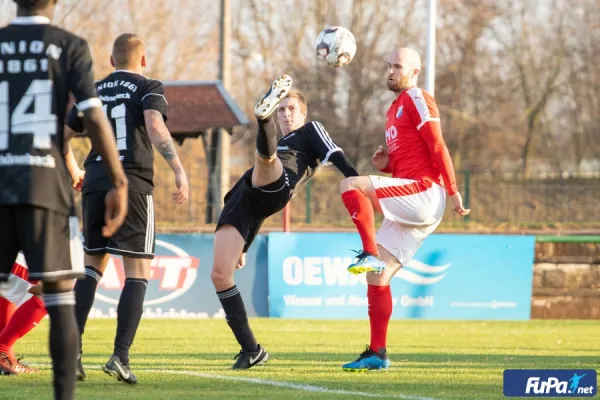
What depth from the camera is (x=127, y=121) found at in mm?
6750

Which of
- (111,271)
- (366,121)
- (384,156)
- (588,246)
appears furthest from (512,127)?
(384,156)

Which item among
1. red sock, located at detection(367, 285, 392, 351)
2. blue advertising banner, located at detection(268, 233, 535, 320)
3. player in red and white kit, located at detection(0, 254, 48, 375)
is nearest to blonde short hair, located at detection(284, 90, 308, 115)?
red sock, located at detection(367, 285, 392, 351)

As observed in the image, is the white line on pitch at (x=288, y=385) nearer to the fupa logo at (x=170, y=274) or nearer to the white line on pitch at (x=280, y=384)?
the white line on pitch at (x=280, y=384)

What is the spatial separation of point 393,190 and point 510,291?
8052 millimetres

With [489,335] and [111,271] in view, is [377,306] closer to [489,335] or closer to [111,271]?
[489,335]

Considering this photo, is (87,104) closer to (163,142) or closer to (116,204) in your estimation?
(116,204)

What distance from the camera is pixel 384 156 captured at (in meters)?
8.12

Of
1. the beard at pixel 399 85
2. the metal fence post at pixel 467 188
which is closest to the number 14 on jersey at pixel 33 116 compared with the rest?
the beard at pixel 399 85

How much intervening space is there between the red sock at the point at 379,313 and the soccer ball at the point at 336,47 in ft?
6.46

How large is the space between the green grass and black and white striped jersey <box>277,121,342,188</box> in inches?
56.5

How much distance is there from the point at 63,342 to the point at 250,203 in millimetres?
3052

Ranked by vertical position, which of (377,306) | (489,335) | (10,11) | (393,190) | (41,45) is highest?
(10,11)

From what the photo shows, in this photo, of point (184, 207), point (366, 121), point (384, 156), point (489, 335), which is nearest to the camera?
point (384, 156)

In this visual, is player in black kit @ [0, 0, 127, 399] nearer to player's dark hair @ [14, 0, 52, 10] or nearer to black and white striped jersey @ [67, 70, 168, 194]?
player's dark hair @ [14, 0, 52, 10]
